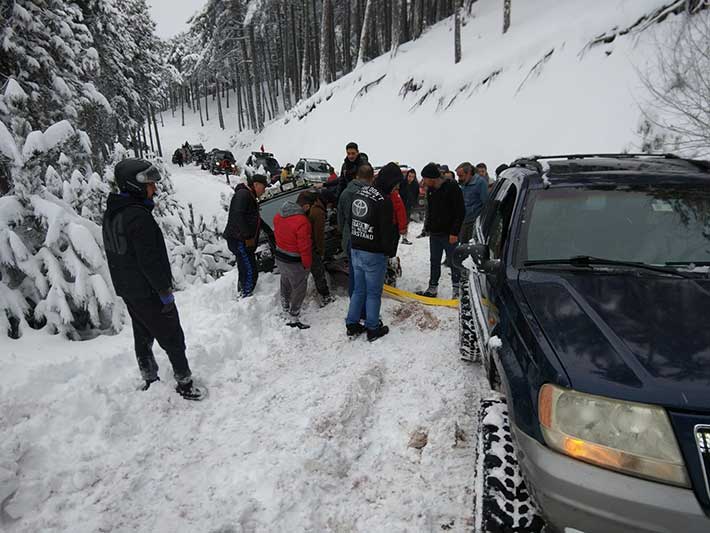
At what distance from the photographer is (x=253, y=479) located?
2961mm

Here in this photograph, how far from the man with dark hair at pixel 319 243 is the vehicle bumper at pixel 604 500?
4.62m

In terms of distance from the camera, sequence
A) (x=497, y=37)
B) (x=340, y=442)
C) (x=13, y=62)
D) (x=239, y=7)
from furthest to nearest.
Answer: (x=239, y=7), (x=497, y=37), (x=13, y=62), (x=340, y=442)

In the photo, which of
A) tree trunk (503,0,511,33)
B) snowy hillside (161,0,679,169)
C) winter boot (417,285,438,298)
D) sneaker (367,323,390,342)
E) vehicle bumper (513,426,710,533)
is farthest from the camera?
tree trunk (503,0,511,33)

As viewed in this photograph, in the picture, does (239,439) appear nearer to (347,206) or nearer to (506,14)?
(347,206)

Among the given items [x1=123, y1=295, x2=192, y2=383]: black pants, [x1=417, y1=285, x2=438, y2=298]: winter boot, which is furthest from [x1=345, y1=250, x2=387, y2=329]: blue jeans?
[x1=123, y1=295, x2=192, y2=383]: black pants

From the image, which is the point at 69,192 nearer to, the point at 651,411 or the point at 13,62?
the point at 13,62

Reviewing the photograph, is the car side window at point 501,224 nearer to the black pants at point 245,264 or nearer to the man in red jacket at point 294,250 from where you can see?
the man in red jacket at point 294,250

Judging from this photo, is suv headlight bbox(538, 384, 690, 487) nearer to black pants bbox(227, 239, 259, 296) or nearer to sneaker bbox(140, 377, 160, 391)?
sneaker bbox(140, 377, 160, 391)

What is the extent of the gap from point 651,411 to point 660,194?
1.78 meters

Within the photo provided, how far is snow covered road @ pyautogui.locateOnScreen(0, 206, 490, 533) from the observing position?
8.85ft

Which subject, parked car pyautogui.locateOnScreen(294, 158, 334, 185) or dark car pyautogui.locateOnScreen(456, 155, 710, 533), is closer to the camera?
dark car pyautogui.locateOnScreen(456, 155, 710, 533)

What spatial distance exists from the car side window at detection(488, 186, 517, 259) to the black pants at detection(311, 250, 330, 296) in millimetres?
3060

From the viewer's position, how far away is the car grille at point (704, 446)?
59.6 inches

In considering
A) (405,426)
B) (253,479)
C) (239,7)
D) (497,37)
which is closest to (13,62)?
(253,479)
